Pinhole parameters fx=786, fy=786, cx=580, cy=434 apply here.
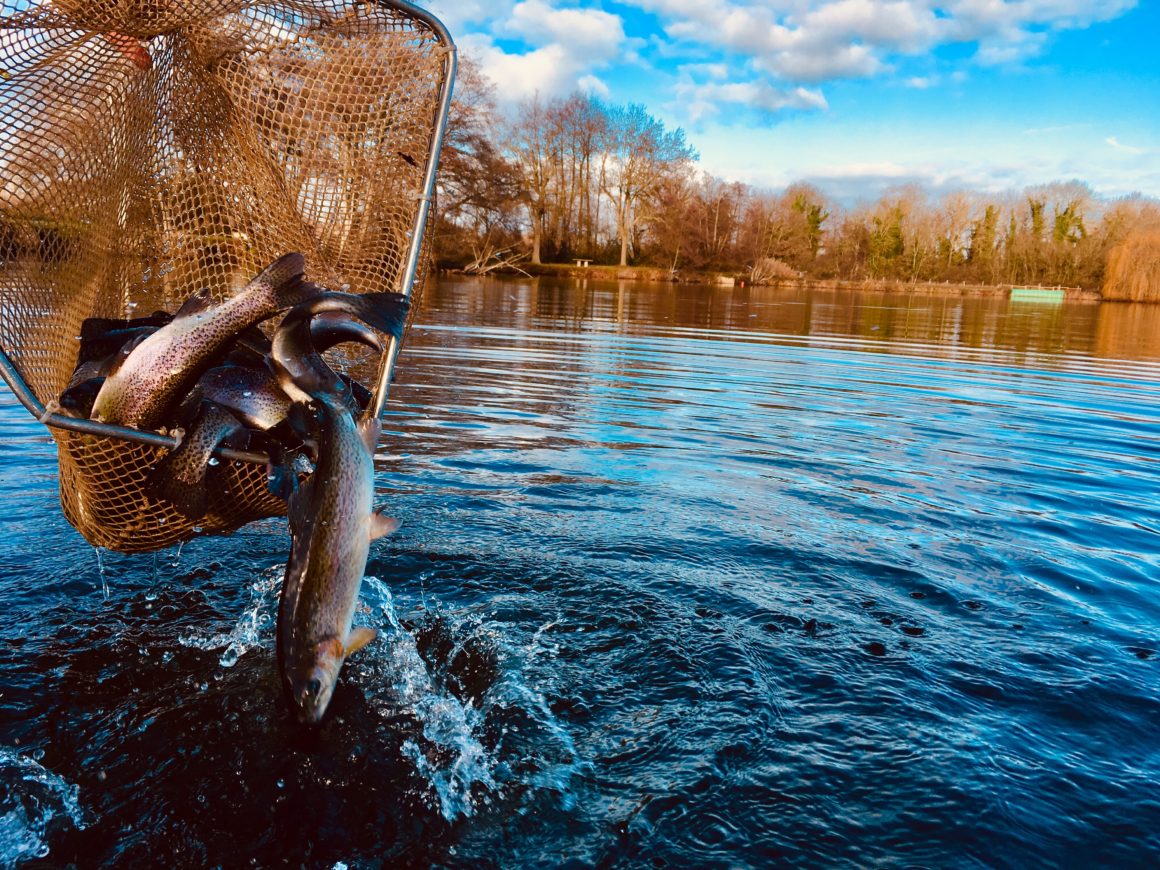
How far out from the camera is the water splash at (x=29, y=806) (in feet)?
9.27

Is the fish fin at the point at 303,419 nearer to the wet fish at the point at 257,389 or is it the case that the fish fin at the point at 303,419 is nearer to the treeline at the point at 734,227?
the wet fish at the point at 257,389

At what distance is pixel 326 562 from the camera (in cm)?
271

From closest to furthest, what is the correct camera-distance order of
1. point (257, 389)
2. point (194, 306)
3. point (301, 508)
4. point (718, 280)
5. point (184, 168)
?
point (301, 508), point (194, 306), point (257, 389), point (184, 168), point (718, 280)

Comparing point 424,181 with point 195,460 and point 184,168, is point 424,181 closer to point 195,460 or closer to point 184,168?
point 184,168

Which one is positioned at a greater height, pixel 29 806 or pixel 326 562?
pixel 326 562

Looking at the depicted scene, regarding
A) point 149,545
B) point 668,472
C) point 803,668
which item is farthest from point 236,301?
point 668,472

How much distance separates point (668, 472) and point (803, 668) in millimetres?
3875

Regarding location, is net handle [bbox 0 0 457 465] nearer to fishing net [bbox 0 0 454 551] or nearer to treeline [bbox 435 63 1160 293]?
fishing net [bbox 0 0 454 551]

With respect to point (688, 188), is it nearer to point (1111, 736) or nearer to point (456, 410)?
point (456, 410)

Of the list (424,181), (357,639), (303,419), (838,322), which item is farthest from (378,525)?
(838,322)

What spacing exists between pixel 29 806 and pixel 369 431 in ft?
6.25

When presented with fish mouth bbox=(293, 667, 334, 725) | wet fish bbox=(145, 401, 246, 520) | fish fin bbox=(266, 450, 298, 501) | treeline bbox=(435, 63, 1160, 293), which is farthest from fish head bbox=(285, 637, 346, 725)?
treeline bbox=(435, 63, 1160, 293)

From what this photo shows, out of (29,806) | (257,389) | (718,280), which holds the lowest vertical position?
(29,806)

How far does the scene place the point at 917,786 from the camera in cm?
332
